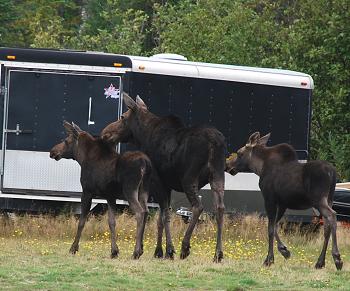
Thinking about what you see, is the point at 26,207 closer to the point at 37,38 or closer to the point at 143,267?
the point at 143,267

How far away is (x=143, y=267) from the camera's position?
50.0 feet

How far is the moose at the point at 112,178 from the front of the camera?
16578mm

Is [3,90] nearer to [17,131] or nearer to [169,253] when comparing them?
[17,131]

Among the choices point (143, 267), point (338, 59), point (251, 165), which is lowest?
point (143, 267)

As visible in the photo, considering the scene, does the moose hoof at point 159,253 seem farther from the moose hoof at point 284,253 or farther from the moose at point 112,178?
the moose hoof at point 284,253

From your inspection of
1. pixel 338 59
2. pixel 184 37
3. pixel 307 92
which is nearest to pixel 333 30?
pixel 338 59

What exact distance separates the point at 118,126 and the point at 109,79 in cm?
385

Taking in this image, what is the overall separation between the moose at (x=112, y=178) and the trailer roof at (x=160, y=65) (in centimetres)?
379

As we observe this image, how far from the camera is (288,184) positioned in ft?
53.8

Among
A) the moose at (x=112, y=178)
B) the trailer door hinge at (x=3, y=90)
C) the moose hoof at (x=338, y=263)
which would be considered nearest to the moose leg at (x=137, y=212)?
the moose at (x=112, y=178)

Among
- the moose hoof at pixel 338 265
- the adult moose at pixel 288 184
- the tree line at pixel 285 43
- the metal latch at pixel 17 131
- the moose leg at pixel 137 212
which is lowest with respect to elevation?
the moose hoof at pixel 338 265

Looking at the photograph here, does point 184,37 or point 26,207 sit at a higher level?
point 184,37

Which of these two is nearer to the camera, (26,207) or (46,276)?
(46,276)

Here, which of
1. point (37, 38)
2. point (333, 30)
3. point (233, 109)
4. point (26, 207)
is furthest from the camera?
point (37, 38)
